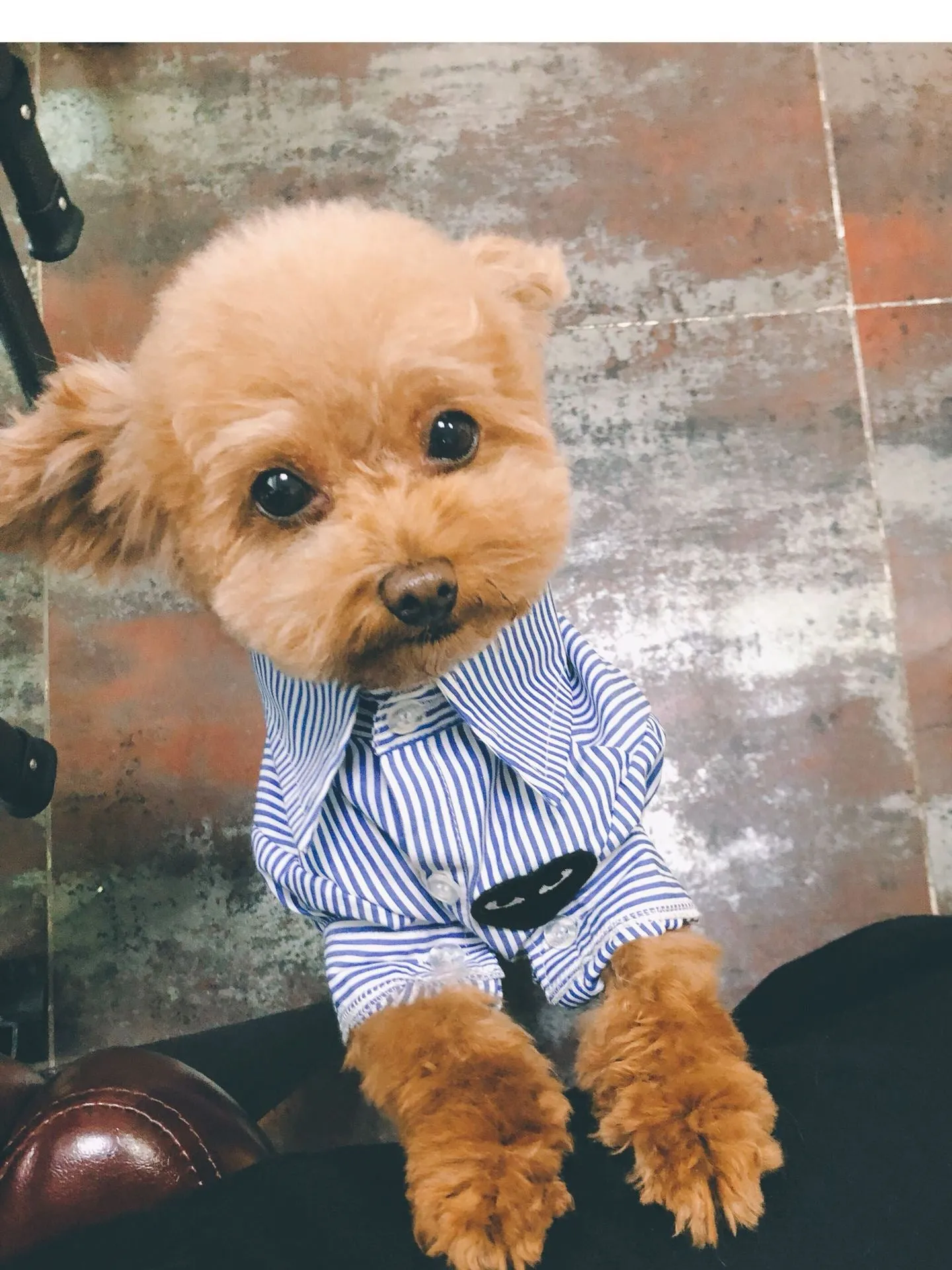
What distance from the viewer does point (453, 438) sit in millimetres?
729

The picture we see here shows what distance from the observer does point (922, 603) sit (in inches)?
51.0

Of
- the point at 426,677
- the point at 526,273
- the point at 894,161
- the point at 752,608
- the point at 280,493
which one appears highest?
the point at 894,161

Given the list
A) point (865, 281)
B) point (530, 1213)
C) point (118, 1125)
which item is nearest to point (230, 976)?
point (118, 1125)

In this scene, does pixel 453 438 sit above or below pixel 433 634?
above

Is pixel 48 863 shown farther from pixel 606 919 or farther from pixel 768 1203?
pixel 768 1203

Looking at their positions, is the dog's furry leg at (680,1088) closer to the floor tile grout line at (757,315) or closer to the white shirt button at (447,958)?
the white shirt button at (447,958)

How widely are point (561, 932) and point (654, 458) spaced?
71 centimetres

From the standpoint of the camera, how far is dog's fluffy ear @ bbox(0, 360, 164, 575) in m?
0.75

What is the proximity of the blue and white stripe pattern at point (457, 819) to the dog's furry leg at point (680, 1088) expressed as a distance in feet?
0.13

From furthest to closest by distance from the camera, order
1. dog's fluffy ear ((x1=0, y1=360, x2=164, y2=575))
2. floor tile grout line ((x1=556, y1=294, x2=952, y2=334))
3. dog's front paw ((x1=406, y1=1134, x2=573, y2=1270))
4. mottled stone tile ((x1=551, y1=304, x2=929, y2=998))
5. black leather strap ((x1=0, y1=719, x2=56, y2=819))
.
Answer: floor tile grout line ((x1=556, y1=294, x2=952, y2=334)), mottled stone tile ((x1=551, y1=304, x2=929, y2=998)), black leather strap ((x1=0, y1=719, x2=56, y2=819)), dog's fluffy ear ((x1=0, y1=360, x2=164, y2=575)), dog's front paw ((x1=406, y1=1134, x2=573, y2=1270))

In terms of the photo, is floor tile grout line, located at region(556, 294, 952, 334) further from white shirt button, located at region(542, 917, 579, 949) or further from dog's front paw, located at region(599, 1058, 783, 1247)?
dog's front paw, located at region(599, 1058, 783, 1247)

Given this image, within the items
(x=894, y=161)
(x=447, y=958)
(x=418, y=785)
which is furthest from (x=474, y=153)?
(x=447, y=958)

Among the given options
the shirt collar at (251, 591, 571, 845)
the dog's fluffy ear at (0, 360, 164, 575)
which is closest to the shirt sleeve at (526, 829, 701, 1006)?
the shirt collar at (251, 591, 571, 845)

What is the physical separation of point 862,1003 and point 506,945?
31 cm
